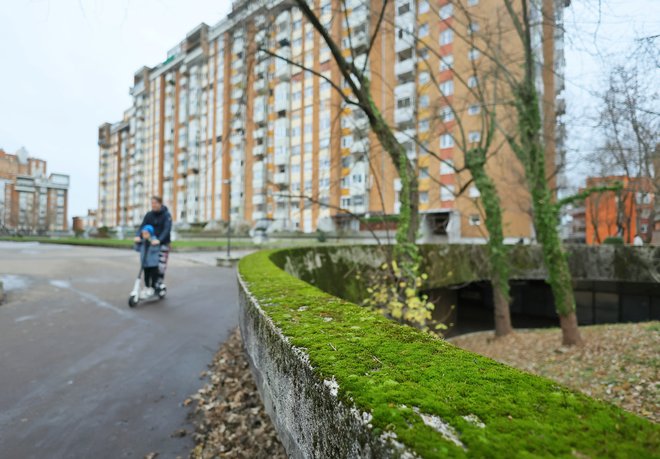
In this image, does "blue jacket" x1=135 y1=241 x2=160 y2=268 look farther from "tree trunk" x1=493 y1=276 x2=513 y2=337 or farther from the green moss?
"tree trunk" x1=493 y1=276 x2=513 y2=337

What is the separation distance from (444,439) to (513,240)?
3422 centimetres

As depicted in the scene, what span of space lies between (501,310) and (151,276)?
34.2ft

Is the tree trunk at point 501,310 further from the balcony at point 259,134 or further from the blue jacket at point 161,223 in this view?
the balcony at point 259,134

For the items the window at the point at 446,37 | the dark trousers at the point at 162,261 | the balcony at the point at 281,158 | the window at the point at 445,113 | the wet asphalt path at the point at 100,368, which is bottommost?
the wet asphalt path at the point at 100,368

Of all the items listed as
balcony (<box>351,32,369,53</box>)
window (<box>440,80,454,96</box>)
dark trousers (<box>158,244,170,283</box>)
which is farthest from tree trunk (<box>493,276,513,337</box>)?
window (<box>440,80,454,96</box>)

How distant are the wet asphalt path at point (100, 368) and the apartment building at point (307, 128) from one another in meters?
2.87

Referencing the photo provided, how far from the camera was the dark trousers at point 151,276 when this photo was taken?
696 cm

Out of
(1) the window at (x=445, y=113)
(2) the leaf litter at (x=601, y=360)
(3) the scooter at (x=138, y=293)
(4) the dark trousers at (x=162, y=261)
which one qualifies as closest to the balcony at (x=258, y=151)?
(1) the window at (x=445, y=113)

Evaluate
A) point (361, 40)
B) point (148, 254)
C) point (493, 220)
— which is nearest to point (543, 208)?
point (493, 220)

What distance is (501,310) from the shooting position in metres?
11.3

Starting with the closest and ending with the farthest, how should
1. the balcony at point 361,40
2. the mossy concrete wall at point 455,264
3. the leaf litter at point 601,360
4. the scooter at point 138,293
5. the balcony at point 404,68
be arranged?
the leaf litter at point 601,360
the balcony at point 361,40
the scooter at point 138,293
the mossy concrete wall at point 455,264
the balcony at point 404,68

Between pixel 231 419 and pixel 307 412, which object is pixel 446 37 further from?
pixel 307 412

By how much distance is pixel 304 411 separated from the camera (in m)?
1.65

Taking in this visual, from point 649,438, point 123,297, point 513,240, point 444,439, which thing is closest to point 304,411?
point 444,439
